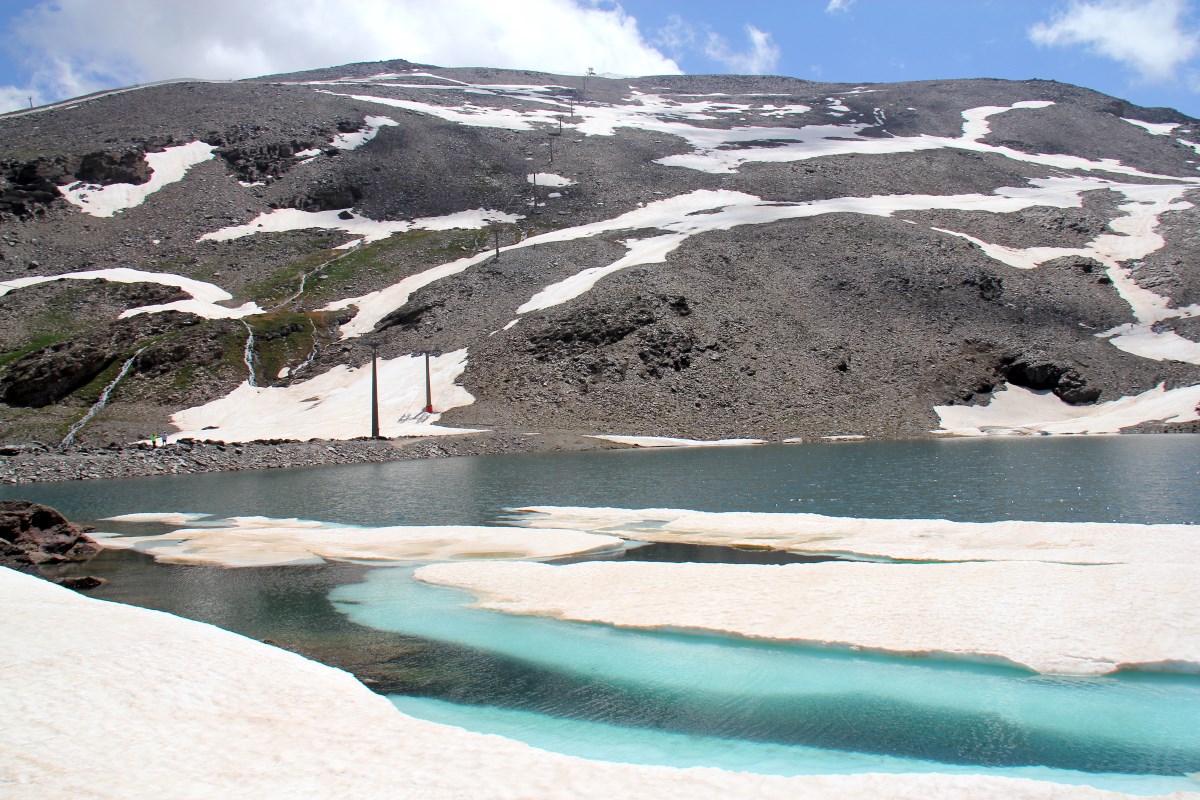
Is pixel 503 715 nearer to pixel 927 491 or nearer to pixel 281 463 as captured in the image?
pixel 927 491

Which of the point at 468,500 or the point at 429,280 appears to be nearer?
the point at 468,500

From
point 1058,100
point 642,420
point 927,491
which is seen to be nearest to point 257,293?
point 642,420

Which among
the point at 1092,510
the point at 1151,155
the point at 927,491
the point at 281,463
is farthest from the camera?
the point at 1151,155

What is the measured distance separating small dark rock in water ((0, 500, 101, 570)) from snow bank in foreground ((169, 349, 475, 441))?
37193mm

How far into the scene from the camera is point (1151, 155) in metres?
145

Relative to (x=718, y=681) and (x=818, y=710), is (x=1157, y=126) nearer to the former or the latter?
(x=718, y=681)

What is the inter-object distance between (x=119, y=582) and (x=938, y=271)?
76446 millimetres

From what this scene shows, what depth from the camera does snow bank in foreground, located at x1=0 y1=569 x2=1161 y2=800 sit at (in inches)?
332

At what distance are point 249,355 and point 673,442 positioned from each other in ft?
142

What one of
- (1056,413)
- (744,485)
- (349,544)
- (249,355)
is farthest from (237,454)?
(1056,413)

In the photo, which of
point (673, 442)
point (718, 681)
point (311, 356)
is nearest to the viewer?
point (718, 681)

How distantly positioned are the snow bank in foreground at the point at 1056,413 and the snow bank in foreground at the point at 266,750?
5925 centimetres

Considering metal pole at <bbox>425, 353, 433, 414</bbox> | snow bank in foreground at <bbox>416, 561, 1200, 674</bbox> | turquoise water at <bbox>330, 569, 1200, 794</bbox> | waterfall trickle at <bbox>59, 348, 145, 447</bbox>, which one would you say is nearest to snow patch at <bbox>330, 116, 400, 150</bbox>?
waterfall trickle at <bbox>59, 348, 145, 447</bbox>

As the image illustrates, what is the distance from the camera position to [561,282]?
84438 millimetres
